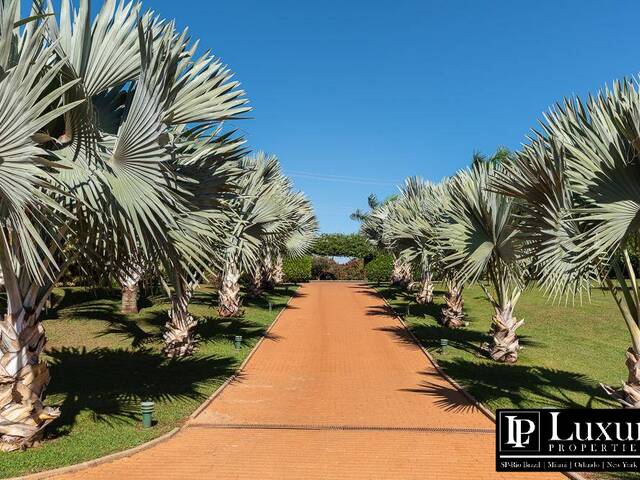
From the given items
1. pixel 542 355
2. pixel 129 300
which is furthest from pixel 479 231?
pixel 129 300

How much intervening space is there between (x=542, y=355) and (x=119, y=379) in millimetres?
12586

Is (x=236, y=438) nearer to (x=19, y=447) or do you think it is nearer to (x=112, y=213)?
(x=19, y=447)

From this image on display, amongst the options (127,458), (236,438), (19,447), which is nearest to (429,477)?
(236,438)

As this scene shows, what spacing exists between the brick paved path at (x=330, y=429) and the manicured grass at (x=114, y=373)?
2.06ft

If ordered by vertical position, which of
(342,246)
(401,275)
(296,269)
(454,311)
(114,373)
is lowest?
(114,373)

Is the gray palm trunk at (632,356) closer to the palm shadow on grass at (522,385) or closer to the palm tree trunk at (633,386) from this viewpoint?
the palm tree trunk at (633,386)

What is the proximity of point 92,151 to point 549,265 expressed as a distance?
22.5ft

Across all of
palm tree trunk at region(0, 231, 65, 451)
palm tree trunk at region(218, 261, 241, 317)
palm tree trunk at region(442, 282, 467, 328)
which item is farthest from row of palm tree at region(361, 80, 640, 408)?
palm tree trunk at region(218, 261, 241, 317)

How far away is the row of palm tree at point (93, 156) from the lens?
507 cm

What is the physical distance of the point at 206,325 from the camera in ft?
64.7

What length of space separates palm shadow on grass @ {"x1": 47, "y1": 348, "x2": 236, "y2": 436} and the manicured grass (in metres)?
0.02

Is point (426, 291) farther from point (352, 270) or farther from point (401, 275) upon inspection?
point (352, 270)

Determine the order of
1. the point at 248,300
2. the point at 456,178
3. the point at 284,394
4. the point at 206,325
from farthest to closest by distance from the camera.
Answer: the point at 248,300 → the point at 206,325 → the point at 456,178 → the point at 284,394

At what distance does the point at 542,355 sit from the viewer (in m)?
16.0
